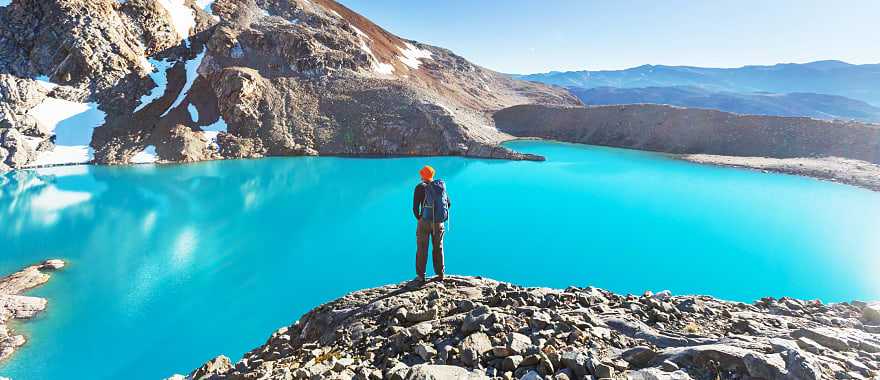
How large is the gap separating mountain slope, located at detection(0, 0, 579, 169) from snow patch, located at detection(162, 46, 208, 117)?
0.13 m

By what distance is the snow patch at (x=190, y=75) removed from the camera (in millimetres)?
34987

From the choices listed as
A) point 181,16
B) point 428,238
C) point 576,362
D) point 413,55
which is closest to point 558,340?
point 576,362

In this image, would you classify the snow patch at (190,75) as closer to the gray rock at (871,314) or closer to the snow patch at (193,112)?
the snow patch at (193,112)

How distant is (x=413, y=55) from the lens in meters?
70.8

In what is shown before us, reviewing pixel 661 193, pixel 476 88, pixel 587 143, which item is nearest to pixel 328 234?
pixel 661 193

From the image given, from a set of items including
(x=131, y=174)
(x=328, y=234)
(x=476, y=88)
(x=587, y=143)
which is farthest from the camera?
(x=476, y=88)

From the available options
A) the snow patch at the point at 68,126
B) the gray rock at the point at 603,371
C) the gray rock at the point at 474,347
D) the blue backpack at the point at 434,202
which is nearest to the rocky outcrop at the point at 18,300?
the blue backpack at the point at 434,202

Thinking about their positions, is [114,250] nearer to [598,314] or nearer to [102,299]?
[102,299]

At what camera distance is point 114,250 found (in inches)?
532

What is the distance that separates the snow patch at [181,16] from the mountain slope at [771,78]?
489 ft

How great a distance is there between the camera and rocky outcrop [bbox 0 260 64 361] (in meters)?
8.31

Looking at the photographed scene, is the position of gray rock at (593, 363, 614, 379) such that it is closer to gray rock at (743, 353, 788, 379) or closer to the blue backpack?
gray rock at (743, 353, 788, 379)

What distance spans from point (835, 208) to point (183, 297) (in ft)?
94.2

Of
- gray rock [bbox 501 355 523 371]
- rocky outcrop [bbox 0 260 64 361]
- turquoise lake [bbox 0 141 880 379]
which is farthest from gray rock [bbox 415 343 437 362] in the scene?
rocky outcrop [bbox 0 260 64 361]
